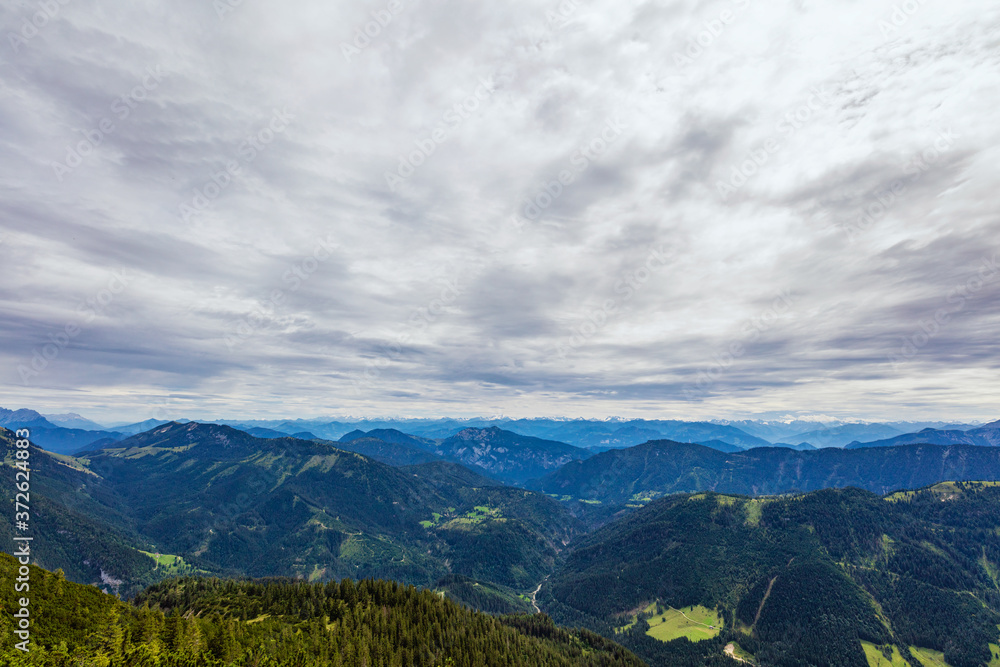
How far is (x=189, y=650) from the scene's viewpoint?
308ft

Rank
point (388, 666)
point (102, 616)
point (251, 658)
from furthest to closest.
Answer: point (388, 666) → point (251, 658) → point (102, 616)

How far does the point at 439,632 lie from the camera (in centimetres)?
15812

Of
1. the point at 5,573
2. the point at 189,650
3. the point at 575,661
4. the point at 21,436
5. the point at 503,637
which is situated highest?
the point at 21,436

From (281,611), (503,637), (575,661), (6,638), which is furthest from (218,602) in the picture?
(575,661)

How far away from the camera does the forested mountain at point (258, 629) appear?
84.9m

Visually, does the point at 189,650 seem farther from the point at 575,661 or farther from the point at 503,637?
the point at 575,661

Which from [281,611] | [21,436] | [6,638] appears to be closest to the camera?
[6,638]

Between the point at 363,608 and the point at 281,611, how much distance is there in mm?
30751

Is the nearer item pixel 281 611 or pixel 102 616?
pixel 102 616

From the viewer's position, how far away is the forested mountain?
84.9 meters

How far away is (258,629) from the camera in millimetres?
132000

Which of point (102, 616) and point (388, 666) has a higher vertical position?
point (102, 616)

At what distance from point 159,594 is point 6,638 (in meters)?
143

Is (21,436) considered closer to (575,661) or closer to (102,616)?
(102,616)
